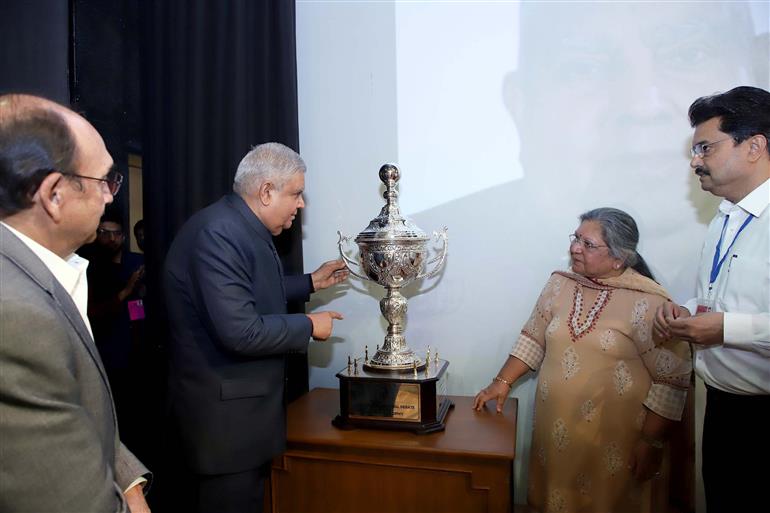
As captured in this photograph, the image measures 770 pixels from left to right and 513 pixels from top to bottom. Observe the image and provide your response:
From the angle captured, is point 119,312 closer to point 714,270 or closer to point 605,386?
point 605,386

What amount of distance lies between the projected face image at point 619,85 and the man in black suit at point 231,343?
1.03 metres

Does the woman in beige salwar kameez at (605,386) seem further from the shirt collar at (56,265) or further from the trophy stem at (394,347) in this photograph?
the shirt collar at (56,265)

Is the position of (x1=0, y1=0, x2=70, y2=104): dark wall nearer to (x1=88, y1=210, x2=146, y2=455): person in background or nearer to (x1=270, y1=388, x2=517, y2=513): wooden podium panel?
(x1=88, y1=210, x2=146, y2=455): person in background

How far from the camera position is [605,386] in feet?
5.27

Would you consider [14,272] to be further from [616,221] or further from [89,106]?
[616,221]

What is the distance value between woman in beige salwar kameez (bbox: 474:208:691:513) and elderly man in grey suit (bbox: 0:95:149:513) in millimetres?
1220

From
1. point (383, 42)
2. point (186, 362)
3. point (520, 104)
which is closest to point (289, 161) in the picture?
point (186, 362)

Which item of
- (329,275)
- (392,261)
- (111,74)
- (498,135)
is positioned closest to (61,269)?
(392,261)

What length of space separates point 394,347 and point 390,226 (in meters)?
0.40

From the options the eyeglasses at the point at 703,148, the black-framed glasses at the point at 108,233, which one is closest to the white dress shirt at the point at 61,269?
the black-framed glasses at the point at 108,233

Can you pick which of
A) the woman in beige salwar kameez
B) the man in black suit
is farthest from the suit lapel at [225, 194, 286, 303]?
the woman in beige salwar kameez

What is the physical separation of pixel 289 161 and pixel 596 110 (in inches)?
45.5

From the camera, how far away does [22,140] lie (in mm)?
817

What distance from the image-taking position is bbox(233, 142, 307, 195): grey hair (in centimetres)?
159
